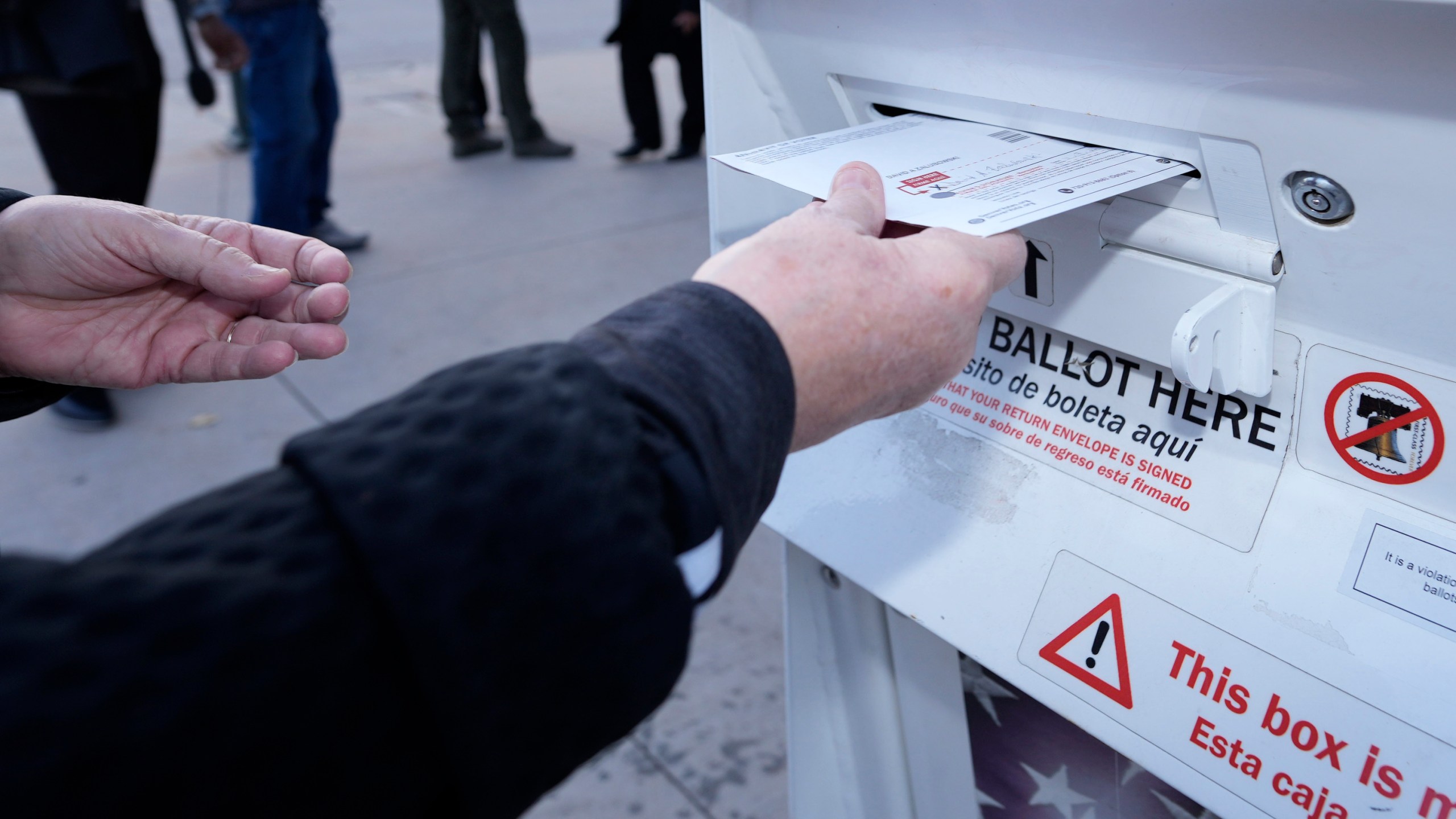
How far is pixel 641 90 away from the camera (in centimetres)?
495

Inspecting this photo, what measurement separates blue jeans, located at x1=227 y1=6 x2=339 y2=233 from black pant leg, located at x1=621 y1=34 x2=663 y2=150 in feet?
5.17

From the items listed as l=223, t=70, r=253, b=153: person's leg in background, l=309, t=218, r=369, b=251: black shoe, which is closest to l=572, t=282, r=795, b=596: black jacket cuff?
l=309, t=218, r=369, b=251: black shoe

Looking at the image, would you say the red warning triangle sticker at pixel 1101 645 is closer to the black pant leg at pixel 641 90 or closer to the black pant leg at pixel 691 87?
the black pant leg at pixel 691 87

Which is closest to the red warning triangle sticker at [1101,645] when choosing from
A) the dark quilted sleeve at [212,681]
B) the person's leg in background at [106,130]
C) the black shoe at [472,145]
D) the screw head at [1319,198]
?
the screw head at [1319,198]

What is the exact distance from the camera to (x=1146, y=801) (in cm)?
100

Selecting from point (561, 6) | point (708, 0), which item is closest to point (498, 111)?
point (561, 6)

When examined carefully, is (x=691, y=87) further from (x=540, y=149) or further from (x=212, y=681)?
(x=212, y=681)

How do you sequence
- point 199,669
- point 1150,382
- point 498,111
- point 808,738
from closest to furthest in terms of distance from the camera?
point 199,669 → point 1150,382 → point 808,738 → point 498,111

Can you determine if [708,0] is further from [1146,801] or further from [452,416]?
[1146,801]

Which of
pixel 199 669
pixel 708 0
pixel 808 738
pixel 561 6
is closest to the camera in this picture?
pixel 199 669

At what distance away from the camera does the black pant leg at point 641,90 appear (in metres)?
4.77

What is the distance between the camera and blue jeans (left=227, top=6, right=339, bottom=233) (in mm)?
3227

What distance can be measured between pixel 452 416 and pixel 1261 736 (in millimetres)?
686

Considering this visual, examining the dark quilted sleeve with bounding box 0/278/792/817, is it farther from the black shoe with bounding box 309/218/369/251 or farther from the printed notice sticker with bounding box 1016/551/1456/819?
the black shoe with bounding box 309/218/369/251
